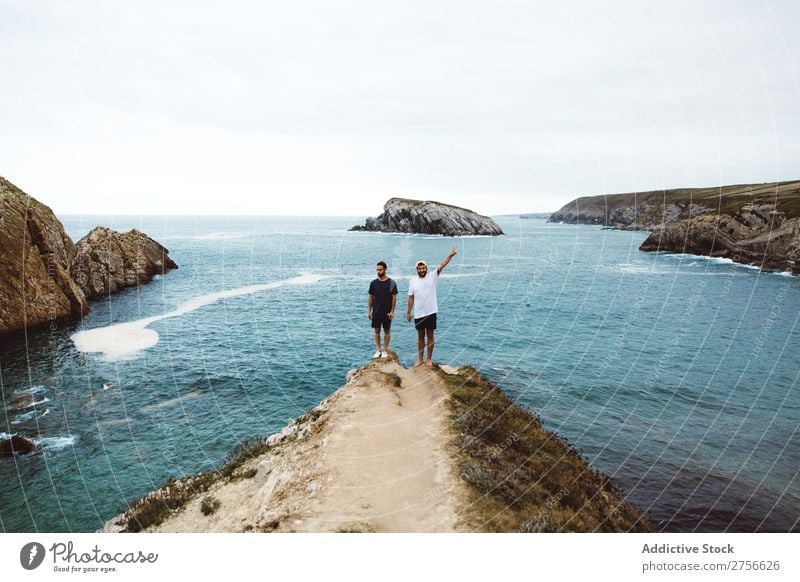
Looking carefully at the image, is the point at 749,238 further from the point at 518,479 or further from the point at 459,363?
the point at 518,479

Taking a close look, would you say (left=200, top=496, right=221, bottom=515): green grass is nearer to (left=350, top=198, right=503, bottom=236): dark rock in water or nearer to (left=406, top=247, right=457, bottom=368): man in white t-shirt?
(left=406, top=247, right=457, bottom=368): man in white t-shirt

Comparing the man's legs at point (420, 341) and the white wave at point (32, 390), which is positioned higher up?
the man's legs at point (420, 341)

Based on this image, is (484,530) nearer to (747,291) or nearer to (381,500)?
(381,500)

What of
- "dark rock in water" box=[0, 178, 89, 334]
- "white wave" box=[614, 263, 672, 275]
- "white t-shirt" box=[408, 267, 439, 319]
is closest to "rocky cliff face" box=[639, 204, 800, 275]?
"white wave" box=[614, 263, 672, 275]

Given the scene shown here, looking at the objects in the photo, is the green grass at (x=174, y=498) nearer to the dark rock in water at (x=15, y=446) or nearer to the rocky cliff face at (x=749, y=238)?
the dark rock in water at (x=15, y=446)

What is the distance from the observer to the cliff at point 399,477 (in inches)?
321

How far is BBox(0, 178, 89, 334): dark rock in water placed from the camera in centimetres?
3953

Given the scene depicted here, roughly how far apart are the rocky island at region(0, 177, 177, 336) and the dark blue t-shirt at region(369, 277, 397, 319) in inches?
1696

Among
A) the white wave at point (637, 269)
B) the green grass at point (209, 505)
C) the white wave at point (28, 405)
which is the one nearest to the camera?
the green grass at point (209, 505)

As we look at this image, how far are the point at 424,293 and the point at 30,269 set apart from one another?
47.6 m

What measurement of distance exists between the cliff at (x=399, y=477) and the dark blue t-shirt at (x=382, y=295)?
78.8 inches

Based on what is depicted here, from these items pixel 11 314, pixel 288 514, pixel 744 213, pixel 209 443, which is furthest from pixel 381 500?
pixel 744 213
